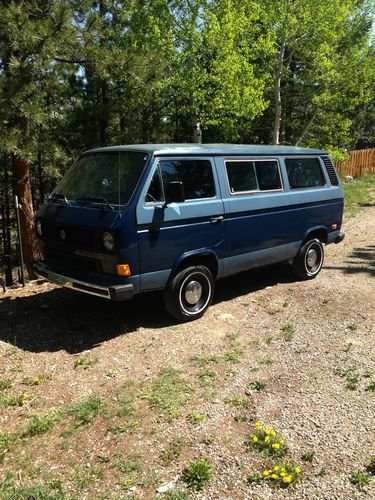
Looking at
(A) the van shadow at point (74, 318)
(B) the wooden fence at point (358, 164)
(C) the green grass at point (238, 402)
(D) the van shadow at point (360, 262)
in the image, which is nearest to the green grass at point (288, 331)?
(A) the van shadow at point (74, 318)

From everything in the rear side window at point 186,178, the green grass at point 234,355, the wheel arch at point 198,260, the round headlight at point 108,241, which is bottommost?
the green grass at point 234,355

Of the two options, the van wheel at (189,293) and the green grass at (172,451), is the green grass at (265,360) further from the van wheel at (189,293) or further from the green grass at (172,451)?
the green grass at (172,451)

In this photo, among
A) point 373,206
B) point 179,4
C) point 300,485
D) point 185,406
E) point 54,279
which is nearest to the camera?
point 300,485

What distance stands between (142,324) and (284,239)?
2.57m

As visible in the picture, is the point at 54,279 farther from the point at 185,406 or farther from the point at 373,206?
the point at 373,206

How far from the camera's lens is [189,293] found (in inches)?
216

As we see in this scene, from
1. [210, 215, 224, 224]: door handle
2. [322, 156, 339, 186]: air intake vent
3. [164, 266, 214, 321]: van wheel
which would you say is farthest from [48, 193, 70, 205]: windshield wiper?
[322, 156, 339, 186]: air intake vent

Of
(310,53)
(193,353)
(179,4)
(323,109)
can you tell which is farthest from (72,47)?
(323,109)

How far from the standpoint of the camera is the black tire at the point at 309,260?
7.17 m

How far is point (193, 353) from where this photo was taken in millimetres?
4746

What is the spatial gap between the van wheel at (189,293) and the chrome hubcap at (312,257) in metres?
2.32

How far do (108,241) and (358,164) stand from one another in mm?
23448

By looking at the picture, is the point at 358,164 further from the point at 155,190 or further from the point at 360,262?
the point at 155,190

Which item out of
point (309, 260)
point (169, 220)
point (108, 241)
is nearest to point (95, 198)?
point (108, 241)
